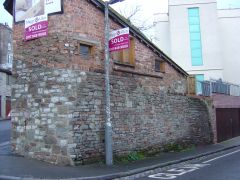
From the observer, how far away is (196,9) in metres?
49.7

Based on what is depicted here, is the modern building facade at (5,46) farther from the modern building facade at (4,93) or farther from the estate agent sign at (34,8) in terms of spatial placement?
the estate agent sign at (34,8)

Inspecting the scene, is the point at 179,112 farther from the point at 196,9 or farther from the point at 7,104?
the point at 196,9

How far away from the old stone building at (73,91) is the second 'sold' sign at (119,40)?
24.1 inches

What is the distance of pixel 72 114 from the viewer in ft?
40.8

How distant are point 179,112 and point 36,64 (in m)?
8.51

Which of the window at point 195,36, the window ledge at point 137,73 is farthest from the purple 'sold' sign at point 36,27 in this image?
the window at point 195,36

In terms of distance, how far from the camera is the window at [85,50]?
13334 millimetres

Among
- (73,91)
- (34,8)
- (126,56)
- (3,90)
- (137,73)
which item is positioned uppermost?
(34,8)

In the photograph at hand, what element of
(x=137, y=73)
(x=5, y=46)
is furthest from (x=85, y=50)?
(x=5, y=46)

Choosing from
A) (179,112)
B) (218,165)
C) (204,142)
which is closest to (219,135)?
(204,142)

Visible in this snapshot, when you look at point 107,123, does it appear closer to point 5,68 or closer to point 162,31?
point 5,68

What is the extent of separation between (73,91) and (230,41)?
43.2 meters

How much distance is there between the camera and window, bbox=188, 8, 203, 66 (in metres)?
48.9

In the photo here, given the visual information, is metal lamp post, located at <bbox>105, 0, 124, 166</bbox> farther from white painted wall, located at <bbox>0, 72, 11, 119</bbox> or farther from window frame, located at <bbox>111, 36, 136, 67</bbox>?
white painted wall, located at <bbox>0, 72, 11, 119</bbox>
